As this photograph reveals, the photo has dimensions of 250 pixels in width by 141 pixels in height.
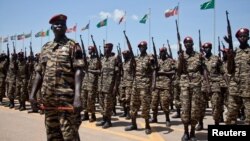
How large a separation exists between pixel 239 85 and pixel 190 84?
1.03m

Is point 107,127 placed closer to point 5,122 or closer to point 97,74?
point 97,74

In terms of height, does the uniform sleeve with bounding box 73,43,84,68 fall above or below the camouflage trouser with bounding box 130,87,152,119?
above

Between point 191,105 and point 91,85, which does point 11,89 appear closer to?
point 91,85

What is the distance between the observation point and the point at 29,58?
555 inches

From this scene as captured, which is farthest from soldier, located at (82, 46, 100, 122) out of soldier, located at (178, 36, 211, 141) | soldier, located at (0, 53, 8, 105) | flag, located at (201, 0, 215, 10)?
flag, located at (201, 0, 215, 10)

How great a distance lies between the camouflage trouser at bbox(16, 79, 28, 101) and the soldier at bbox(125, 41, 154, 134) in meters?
5.94

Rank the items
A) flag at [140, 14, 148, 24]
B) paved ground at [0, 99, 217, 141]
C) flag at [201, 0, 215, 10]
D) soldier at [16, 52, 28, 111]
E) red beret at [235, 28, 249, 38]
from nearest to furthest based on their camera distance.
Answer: red beret at [235, 28, 249, 38], paved ground at [0, 99, 217, 141], soldier at [16, 52, 28, 111], flag at [201, 0, 215, 10], flag at [140, 14, 148, 24]

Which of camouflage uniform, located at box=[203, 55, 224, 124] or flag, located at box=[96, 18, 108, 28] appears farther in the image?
flag, located at box=[96, 18, 108, 28]

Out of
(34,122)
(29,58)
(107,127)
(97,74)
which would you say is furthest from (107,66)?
(29,58)

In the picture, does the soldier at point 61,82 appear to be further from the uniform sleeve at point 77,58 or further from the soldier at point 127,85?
the soldier at point 127,85

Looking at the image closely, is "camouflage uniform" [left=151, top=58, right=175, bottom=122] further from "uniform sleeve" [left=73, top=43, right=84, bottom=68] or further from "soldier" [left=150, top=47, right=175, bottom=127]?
"uniform sleeve" [left=73, top=43, right=84, bottom=68]

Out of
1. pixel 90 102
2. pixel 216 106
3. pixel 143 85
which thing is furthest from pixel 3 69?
pixel 216 106

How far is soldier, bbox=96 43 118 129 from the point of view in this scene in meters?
9.12

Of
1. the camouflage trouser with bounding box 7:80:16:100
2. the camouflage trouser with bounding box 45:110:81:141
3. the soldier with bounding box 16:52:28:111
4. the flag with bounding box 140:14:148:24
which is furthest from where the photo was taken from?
the flag with bounding box 140:14:148:24
